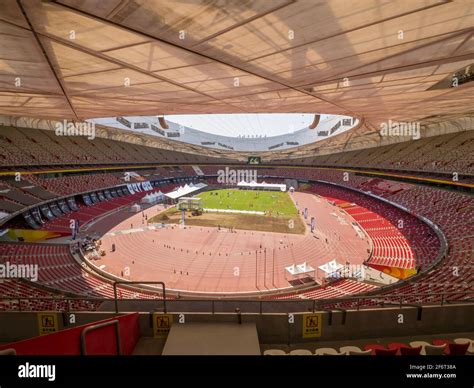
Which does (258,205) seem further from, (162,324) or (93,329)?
(93,329)

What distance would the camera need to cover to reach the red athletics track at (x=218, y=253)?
61.4 feet

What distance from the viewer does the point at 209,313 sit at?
5484mm

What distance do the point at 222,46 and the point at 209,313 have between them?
21.8 feet

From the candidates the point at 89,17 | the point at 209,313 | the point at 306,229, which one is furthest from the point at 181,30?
the point at 306,229

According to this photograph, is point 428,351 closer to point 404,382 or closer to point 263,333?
point 263,333

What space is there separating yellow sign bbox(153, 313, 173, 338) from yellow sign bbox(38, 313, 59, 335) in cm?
220

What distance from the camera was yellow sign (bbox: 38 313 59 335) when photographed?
5.79 m

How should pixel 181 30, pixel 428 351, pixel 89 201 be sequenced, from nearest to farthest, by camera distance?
pixel 428 351, pixel 181 30, pixel 89 201

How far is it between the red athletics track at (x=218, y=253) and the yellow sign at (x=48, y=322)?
11791 mm

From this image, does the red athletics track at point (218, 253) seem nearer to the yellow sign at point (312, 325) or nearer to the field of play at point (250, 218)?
the field of play at point (250, 218)
